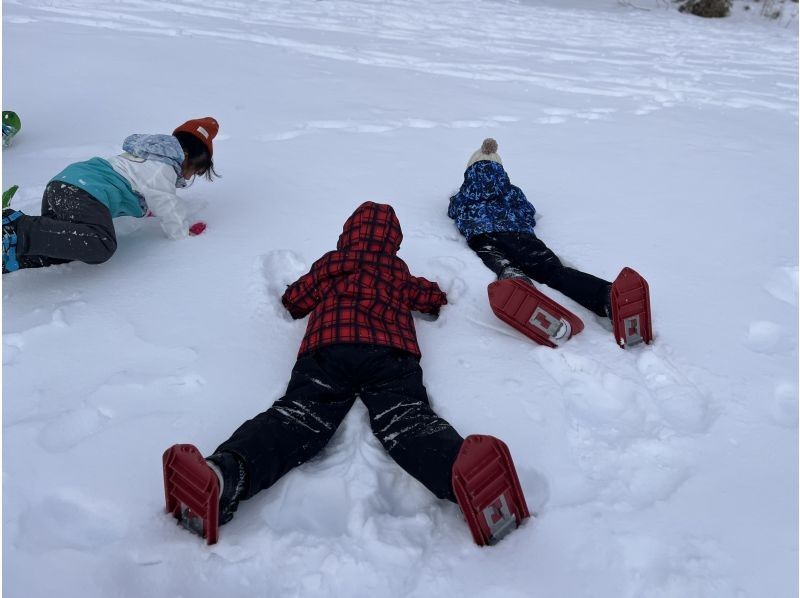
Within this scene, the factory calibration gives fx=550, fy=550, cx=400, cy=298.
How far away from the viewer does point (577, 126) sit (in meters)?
4.20

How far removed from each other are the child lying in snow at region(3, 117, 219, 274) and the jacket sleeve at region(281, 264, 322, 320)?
75cm

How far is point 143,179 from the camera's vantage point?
2.39m

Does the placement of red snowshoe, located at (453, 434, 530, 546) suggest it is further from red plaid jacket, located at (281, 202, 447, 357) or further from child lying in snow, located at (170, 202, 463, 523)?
red plaid jacket, located at (281, 202, 447, 357)

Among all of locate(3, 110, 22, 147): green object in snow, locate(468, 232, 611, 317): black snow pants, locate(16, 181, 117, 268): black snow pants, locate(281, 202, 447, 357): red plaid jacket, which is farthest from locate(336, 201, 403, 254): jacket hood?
locate(3, 110, 22, 147): green object in snow

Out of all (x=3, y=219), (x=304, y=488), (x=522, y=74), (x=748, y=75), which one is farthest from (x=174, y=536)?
(x=748, y=75)

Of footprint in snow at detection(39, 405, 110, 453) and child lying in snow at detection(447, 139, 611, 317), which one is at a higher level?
child lying in snow at detection(447, 139, 611, 317)

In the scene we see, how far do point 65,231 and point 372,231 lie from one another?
1.14 meters

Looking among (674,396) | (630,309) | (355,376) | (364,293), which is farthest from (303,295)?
(674,396)

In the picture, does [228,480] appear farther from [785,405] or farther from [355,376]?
[785,405]

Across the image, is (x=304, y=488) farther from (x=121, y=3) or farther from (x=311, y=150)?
(x=121, y=3)

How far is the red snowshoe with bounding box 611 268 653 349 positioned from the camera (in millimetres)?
1997

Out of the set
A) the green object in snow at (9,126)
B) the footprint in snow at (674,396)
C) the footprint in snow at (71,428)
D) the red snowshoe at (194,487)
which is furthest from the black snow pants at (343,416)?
the green object in snow at (9,126)

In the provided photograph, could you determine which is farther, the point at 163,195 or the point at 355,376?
the point at 163,195

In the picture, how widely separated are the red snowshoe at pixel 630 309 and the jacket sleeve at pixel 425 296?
64 cm
